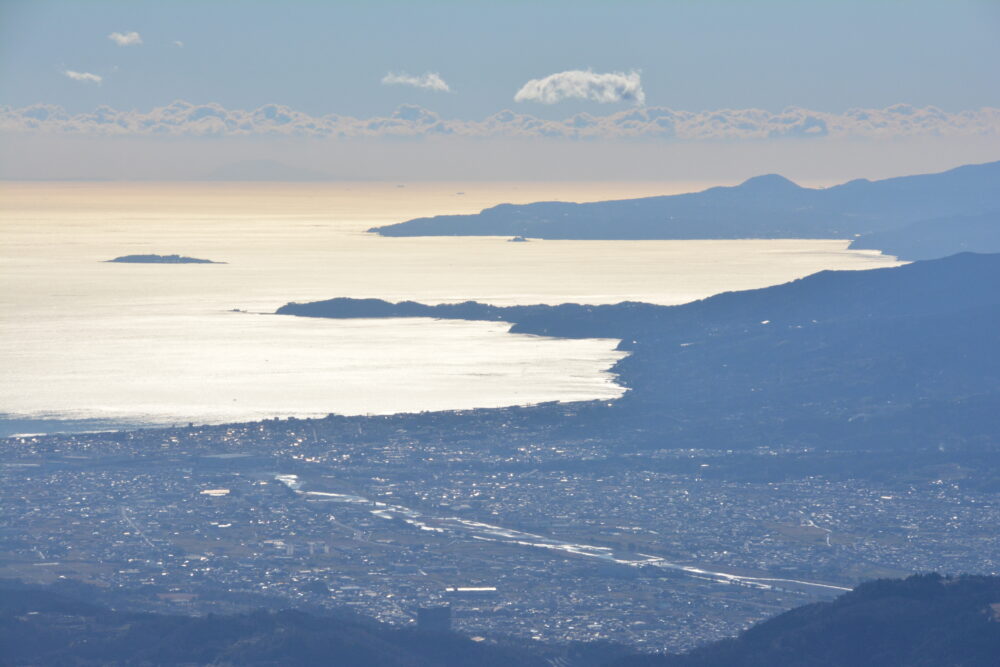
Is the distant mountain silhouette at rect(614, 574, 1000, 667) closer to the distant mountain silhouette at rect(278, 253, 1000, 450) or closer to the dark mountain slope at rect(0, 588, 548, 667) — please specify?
the dark mountain slope at rect(0, 588, 548, 667)

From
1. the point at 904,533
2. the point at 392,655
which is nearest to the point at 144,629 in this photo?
the point at 392,655

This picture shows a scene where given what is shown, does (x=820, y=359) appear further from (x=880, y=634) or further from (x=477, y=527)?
(x=880, y=634)

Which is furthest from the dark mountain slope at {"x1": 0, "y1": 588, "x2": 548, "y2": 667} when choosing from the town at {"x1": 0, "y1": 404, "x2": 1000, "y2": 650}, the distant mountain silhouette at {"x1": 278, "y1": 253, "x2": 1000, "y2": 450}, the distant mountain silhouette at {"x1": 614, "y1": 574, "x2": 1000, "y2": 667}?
the distant mountain silhouette at {"x1": 278, "y1": 253, "x2": 1000, "y2": 450}

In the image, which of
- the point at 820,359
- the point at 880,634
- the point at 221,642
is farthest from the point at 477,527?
the point at 820,359

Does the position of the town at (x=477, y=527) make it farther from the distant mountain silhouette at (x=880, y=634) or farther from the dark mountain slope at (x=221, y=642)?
the distant mountain silhouette at (x=880, y=634)

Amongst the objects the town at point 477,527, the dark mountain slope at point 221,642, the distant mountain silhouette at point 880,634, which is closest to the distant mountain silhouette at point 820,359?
the town at point 477,527

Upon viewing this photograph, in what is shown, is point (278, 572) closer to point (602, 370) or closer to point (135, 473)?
point (135, 473)
